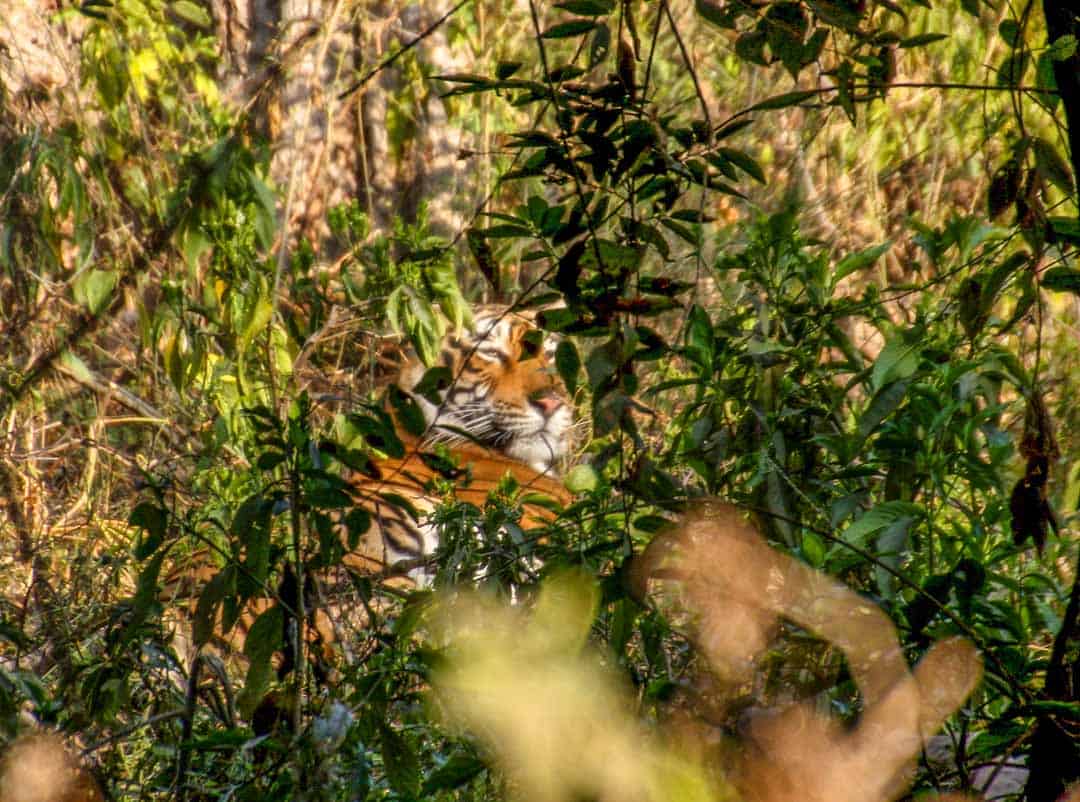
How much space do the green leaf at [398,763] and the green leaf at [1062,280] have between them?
82 centimetres

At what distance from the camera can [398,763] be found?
1253 millimetres

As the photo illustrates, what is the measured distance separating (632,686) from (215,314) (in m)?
1.13

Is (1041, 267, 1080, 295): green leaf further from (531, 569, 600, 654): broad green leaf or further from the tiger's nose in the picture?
the tiger's nose

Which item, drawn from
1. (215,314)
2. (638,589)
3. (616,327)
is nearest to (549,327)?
(616,327)

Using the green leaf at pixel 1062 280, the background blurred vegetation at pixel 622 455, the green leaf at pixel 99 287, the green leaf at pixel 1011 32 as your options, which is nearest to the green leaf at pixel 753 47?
the background blurred vegetation at pixel 622 455

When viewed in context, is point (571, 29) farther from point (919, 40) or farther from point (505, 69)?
point (919, 40)

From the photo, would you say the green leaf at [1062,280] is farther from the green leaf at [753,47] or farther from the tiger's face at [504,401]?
the tiger's face at [504,401]

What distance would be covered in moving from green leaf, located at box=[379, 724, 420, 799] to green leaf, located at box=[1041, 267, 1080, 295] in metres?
0.82

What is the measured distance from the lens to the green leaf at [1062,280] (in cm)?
120

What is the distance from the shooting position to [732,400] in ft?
5.28

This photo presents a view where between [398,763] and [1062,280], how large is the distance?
843mm

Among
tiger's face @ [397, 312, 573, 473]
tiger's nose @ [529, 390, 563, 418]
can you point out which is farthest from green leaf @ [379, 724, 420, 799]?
tiger's nose @ [529, 390, 563, 418]

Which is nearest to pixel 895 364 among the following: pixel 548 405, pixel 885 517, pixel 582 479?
pixel 885 517

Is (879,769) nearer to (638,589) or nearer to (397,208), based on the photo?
(638,589)
